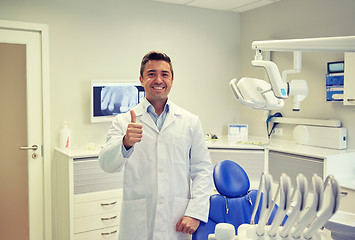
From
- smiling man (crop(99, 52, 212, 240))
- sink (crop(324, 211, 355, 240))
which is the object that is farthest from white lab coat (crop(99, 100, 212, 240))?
sink (crop(324, 211, 355, 240))

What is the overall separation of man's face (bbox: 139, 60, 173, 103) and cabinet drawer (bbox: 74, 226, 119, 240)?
5.77ft

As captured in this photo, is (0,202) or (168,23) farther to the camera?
(168,23)

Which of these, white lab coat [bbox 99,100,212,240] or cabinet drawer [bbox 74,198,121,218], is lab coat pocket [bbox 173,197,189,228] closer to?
white lab coat [bbox 99,100,212,240]

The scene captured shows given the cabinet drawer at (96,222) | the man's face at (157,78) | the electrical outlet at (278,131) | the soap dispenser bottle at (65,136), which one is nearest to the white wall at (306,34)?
the electrical outlet at (278,131)

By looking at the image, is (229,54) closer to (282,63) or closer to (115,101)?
(282,63)

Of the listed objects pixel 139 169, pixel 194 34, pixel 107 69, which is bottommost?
pixel 139 169

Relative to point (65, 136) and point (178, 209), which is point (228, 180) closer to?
point (178, 209)

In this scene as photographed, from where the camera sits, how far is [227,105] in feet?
Answer: 15.1

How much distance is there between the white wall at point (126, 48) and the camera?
11.4ft

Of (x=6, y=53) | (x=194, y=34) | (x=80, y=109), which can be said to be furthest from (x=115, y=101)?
(x=194, y=34)

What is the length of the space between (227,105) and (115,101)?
1535mm

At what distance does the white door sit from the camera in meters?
3.25

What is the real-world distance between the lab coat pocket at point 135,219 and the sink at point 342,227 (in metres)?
0.83

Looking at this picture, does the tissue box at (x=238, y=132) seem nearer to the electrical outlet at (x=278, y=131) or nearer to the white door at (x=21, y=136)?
the electrical outlet at (x=278, y=131)
